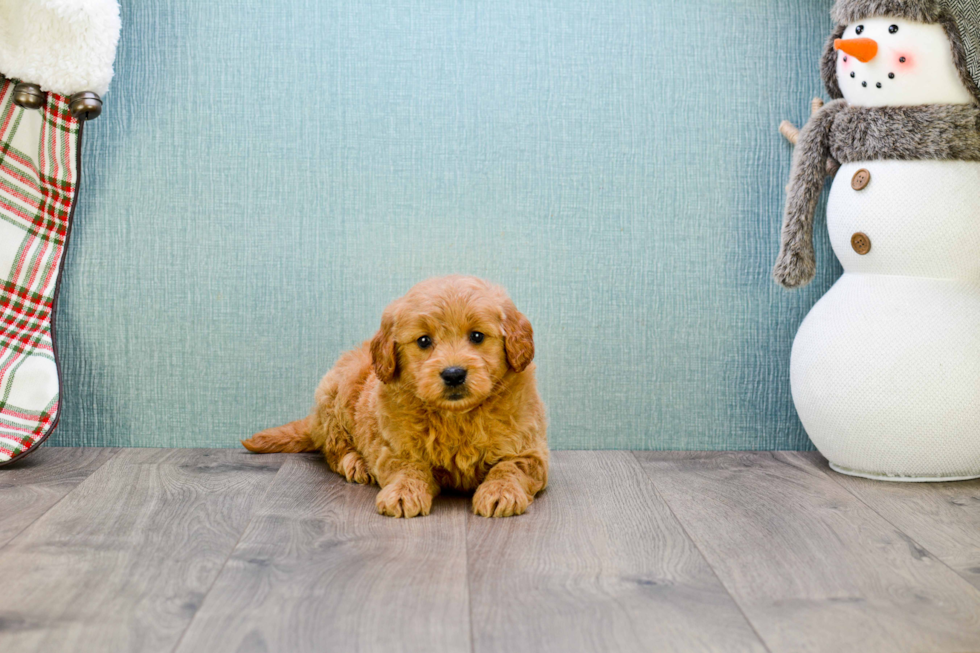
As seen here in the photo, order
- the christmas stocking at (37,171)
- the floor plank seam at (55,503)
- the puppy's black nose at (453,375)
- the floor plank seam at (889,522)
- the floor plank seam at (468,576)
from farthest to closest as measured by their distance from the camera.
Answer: the christmas stocking at (37,171) < the puppy's black nose at (453,375) < the floor plank seam at (55,503) < the floor plank seam at (889,522) < the floor plank seam at (468,576)

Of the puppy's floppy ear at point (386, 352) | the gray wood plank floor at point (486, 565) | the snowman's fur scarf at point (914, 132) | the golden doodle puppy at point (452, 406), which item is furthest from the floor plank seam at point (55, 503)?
the snowman's fur scarf at point (914, 132)

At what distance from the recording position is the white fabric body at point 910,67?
1749 millimetres

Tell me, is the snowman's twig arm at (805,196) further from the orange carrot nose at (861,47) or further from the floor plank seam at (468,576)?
the floor plank seam at (468,576)

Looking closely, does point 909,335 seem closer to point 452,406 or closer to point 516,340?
point 516,340

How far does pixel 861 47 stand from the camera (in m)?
1.77

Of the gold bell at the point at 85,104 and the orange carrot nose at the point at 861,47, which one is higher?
the orange carrot nose at the point at 861,47

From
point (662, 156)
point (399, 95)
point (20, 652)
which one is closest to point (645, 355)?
point (662, 156)

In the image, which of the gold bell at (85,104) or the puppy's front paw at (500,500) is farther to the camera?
the gold bell at (85,104)

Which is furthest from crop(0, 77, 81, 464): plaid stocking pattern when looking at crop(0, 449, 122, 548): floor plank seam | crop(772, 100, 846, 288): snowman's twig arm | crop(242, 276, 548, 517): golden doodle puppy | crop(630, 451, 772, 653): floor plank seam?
crop(772, 100, 846, 288): snowman's twig arm

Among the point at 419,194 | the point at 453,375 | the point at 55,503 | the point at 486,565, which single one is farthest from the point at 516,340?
the point at 55,503

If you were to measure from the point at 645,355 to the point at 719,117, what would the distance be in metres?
0.61

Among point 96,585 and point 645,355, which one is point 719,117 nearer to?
point 645,355

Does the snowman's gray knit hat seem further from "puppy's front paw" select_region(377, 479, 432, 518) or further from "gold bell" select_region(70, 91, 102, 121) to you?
"gold bell" select_region(70, 91, 102, 121)

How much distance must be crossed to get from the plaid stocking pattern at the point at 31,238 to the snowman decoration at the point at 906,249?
5.61 ft
